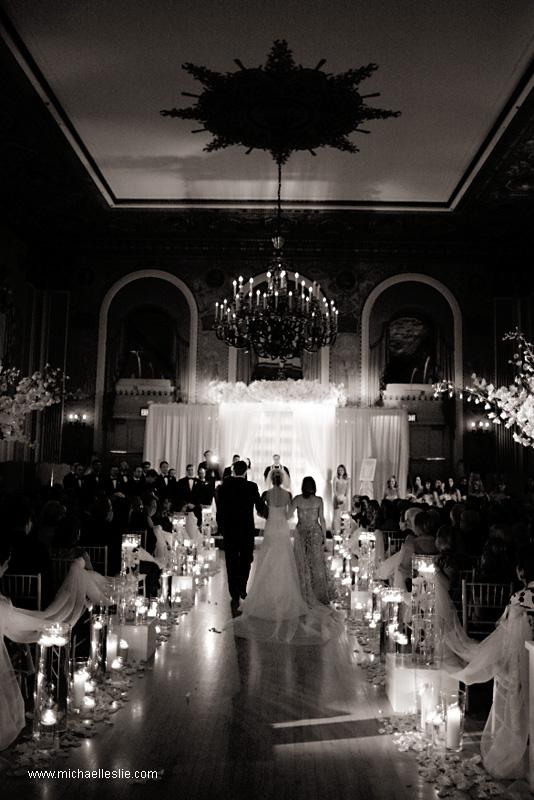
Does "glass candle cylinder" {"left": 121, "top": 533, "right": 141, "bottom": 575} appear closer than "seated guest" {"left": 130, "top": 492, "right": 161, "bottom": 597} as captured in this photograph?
Yes

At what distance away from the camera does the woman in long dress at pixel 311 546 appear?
31.2 feet

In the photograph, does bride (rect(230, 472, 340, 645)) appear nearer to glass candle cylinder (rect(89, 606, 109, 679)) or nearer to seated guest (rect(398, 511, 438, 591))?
seated guest (rect(398, 511, 438, 591))

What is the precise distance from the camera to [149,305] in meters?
19.0

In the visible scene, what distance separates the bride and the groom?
0.89 ft

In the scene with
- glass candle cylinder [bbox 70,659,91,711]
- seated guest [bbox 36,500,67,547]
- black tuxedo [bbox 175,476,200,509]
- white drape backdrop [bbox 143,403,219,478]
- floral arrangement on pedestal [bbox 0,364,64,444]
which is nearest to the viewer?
glass candle cylinder [bbox 70,659,91,711]

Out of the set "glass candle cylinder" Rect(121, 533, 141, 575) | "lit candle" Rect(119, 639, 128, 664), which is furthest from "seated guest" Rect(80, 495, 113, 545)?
"lit candle" Rect(119, 639, 128, 664)

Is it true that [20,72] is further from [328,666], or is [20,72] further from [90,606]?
[328,666]

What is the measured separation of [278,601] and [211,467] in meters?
8.37

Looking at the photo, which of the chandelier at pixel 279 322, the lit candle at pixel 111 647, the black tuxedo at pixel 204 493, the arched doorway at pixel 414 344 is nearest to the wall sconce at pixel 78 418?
the black tuxedo at pixel 204 493

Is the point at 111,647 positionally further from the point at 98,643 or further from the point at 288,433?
the point at 288,433

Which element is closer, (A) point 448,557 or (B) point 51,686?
(B) point 51,686

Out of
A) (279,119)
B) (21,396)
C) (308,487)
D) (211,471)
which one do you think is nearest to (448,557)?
(308,487)

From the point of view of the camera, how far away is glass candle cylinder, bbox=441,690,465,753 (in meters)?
4.59

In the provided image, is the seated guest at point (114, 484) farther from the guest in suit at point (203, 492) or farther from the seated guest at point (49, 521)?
the seated guest at point (49, 521)
